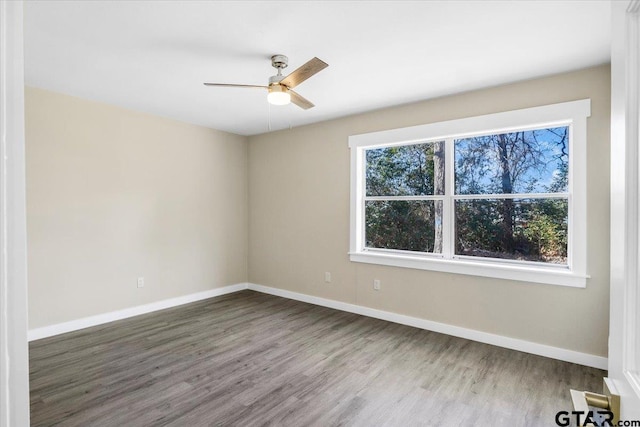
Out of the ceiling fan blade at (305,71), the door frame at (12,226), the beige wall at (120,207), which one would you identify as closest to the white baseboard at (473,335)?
the beige wall at (120,207)

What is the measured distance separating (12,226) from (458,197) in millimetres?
3695

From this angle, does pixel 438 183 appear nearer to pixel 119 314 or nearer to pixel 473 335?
pixel 473 335

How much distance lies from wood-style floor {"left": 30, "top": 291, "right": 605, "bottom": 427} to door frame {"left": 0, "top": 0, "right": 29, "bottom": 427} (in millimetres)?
1932

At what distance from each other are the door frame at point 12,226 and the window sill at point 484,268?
3.54 metres

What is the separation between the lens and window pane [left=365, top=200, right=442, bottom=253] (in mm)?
3811

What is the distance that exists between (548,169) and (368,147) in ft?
6.46

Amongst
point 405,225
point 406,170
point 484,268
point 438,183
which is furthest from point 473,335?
point 406,170

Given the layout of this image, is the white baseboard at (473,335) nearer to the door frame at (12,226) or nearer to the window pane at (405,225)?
the window pane at (405,225)

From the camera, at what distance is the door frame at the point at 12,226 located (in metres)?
0.47

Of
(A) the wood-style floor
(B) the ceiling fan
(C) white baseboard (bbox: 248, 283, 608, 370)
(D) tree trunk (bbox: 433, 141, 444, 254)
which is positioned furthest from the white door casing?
(D) tree trunk (bbox: 433, 141, 444, 254)

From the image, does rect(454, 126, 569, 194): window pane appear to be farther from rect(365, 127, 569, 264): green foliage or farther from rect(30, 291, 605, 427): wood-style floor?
rect(30, 291, 605, 427): wood-style floor

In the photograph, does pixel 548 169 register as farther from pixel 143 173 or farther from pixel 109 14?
pixel 143 173

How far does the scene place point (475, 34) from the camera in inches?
92.0

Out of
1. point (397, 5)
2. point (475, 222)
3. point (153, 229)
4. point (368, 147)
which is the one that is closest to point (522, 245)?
point (475, 222)
